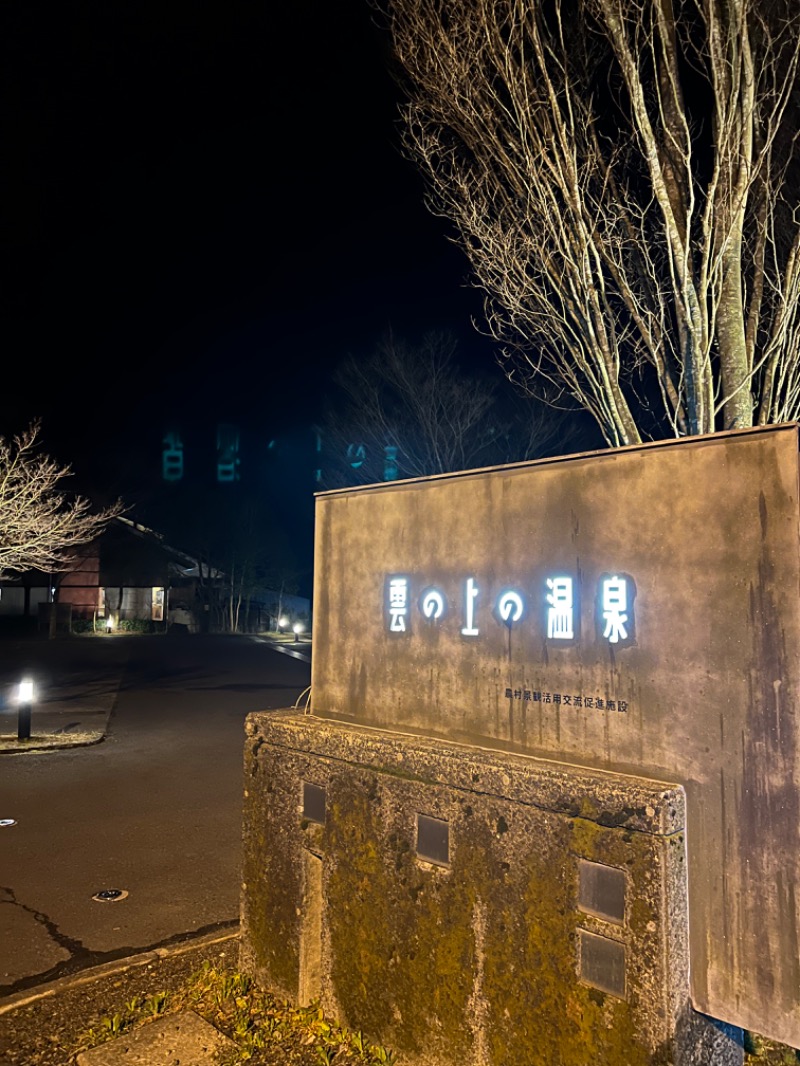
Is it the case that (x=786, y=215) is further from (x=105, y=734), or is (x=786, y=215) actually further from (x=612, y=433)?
(x=105, y=734)

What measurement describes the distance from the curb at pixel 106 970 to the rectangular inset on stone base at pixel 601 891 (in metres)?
2.92

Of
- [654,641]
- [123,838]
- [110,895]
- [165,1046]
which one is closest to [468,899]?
[654,641]

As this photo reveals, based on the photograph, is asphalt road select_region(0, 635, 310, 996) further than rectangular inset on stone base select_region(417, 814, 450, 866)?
Yes

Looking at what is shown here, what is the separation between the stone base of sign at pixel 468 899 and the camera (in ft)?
8.52

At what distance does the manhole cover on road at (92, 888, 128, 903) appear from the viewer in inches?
225

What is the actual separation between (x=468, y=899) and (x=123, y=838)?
5209 millimetres

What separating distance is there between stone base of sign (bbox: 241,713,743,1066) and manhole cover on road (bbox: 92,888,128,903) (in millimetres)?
2115

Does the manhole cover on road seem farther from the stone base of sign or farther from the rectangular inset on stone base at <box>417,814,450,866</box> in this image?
the rectangular inset on stone base at <box>417,814,450,866</box>

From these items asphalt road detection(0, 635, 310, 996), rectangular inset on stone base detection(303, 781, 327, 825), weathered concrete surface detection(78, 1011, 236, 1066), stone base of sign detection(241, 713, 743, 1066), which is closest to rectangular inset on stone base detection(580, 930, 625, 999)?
stone base of sign detection(241, 713, 743, 1066)

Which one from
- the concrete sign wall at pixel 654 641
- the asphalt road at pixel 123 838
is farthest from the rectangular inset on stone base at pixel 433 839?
the asphalt road at pixel 123 838

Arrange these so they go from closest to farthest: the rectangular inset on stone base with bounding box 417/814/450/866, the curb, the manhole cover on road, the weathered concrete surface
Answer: the rectangular inset on stone base with bounding box 417/814/450/866 < the weathered concrete surface < the curb < the manhole cover on road

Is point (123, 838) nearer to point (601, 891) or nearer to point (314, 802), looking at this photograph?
point (314, 802)

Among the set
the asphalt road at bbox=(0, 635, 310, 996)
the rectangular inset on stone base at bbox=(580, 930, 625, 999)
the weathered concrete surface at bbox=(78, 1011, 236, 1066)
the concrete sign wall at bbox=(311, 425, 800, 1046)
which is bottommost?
the asphalt road at bbox=(0, 635, 310, 996)

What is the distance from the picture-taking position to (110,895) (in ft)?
19.1
